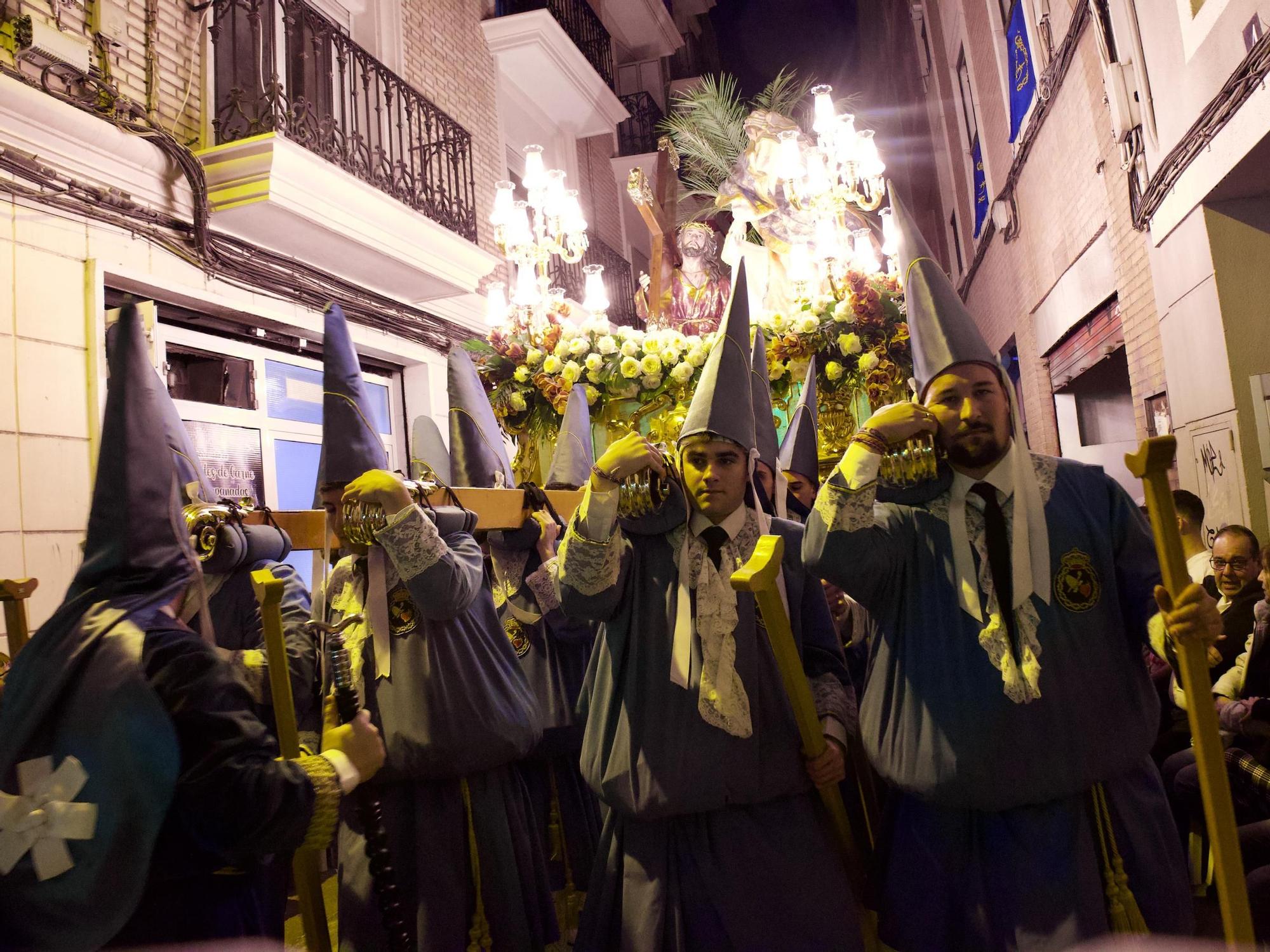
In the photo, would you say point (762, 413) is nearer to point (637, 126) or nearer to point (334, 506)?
point (334, 506)

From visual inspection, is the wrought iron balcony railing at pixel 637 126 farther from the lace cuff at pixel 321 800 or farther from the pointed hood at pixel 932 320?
the lace cuff at pixel 321 800

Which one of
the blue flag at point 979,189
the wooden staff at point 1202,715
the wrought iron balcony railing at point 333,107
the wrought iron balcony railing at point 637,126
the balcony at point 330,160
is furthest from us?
the wrought iron balcony railing at point 637,126

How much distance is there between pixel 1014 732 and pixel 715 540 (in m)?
0.82

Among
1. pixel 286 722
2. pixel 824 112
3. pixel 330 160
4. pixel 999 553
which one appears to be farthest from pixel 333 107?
pixel 999 553

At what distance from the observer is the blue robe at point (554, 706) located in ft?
10.8

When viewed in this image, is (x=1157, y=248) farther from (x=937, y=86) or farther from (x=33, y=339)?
(x=937, y=86)

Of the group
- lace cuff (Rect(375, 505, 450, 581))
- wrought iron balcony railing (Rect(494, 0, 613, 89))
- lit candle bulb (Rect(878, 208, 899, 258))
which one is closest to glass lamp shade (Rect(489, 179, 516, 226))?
lit candle bulb (Rect(878, 208, 899, 258))

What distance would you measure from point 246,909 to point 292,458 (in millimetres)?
5934

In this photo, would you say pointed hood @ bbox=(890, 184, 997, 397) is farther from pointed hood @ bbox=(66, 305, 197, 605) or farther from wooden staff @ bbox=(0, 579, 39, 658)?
wooden staff @ bbox=(0, 579, 39, 658)

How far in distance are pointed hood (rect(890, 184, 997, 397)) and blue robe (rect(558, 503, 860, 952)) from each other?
63 cm

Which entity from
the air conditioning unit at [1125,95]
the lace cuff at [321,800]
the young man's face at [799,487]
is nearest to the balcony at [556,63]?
the air conditioning unit at [1125,95]

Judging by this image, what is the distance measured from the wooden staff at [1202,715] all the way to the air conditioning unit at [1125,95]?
4.38 metres

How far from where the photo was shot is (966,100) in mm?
10680

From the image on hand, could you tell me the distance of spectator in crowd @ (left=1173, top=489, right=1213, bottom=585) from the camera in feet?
13.5
